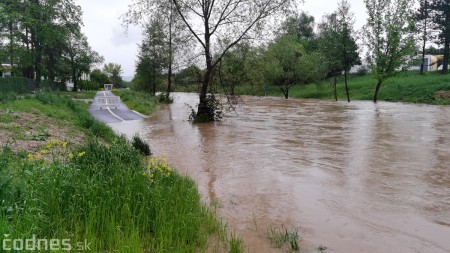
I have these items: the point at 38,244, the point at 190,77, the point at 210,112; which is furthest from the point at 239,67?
the point at 38,244

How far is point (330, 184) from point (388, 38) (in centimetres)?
3392

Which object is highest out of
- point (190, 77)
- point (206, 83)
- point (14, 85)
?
point (190, 77)

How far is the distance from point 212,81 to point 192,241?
55.2ft

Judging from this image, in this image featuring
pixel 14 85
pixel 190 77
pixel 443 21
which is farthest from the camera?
pixel 443 21

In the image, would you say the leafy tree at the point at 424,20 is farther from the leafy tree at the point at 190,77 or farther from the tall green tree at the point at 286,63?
the leafy tree at the point at 190,77

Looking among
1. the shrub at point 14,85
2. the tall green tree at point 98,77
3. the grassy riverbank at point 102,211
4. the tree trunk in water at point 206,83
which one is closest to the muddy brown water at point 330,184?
the grassy riverbank at point 102,211

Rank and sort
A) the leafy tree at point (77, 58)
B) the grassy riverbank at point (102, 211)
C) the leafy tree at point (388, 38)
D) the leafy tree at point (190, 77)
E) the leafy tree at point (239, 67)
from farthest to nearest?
1. the leafy tree at point (77, 58)
2. the leafy tree at point (388, 38)
3. the leafy tree at point (190, 77)
4. the leafy tree at point (239, 67)
5. the grassy riverbank at point (102, 211)

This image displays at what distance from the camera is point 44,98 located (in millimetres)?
20703

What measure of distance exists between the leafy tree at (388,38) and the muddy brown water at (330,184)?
23433 mm

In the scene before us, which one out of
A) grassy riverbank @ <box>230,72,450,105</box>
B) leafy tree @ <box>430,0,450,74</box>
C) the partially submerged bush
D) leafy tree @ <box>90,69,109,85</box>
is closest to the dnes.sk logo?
the partially submerged bush

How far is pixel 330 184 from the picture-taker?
7.93 metres

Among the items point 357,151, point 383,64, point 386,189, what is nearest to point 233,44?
point 357,151

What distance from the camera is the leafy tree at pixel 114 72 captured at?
127 m

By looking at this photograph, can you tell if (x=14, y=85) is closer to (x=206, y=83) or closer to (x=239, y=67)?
(x=206, y=83)
